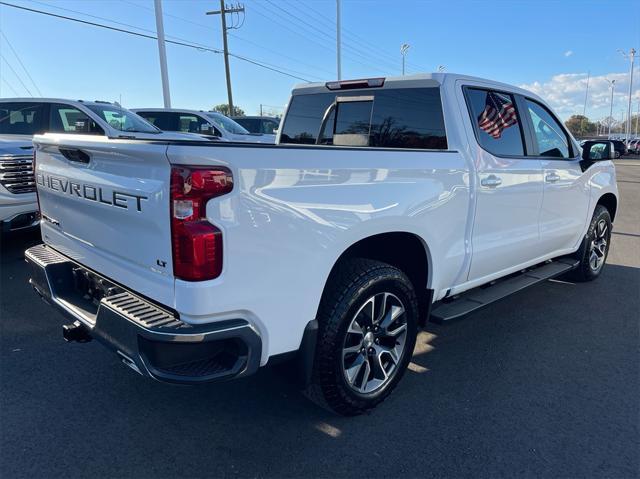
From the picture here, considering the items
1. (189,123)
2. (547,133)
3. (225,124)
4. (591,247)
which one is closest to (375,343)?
(547,133)

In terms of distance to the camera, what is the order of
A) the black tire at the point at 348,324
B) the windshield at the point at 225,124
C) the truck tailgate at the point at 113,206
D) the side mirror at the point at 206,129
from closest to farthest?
the truck tailgate at the point at 113,206
the black tire at the point at 348,324
the side mirror at the point at 206,129
the windshield at the point at 225,124

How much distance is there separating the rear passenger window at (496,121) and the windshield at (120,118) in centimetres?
666

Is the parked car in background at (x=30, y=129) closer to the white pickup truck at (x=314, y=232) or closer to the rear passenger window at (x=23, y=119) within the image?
the rear passenger window at (x=23, y=119)

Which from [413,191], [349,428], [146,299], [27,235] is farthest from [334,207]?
[27,235]

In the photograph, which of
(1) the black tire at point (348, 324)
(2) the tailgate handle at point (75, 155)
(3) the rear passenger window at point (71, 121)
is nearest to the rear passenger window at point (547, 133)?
(1) the black tire at point (348, 324)

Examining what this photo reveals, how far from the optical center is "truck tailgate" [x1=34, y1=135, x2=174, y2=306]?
6.96ft

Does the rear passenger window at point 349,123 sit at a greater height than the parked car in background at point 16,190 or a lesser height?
greater

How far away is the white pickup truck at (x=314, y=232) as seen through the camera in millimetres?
2076

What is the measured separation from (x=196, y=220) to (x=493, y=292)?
2613 millimetres

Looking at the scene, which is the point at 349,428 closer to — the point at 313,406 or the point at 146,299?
the point at 313,406

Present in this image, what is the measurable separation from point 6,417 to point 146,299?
51.4 inches

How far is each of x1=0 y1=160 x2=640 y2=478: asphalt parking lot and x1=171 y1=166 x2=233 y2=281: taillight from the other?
97cm

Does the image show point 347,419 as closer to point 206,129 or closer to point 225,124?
point 206,129

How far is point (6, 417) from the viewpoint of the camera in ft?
9.17
